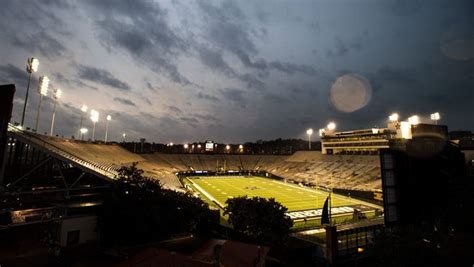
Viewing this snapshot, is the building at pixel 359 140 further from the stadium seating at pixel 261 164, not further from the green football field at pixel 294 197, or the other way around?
the green football field at pixel 294 197

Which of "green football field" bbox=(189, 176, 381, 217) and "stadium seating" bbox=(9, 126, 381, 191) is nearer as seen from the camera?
"green football field" bbox=(189, 176, 381, 217)

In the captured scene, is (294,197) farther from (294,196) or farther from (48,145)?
(48,145)

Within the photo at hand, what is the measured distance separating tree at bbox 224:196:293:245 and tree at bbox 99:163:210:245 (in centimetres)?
432

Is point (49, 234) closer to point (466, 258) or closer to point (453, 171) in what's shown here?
point (466, 258)

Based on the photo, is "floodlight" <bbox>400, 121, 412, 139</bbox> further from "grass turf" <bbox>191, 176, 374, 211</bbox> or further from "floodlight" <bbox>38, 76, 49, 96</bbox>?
"floodlight" <bbox>38, 76, 49, 96</bbox>

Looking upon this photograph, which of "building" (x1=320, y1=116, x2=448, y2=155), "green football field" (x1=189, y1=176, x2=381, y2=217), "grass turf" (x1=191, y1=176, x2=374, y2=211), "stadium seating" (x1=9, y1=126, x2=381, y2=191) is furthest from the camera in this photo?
"building" (x1=320, y1=116, x2=448, y2=155)

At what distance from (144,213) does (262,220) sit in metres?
10.4

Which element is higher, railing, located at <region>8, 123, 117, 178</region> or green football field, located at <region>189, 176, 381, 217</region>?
railing, located at <region>8, 123, 117, 178</region>

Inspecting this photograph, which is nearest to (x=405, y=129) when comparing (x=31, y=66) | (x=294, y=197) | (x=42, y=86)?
(x=294, y=197)

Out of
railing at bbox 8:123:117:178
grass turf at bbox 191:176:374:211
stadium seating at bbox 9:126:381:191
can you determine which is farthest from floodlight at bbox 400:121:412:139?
stadium seating at bbox 9:126:381:191

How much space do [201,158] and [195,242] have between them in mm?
83461

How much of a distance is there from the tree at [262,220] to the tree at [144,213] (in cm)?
432

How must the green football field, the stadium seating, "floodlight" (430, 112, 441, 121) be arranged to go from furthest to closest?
"floodlight" (430, 112, 441, 121) → the stadium seating → the green football field

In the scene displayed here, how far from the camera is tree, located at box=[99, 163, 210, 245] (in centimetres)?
2278
